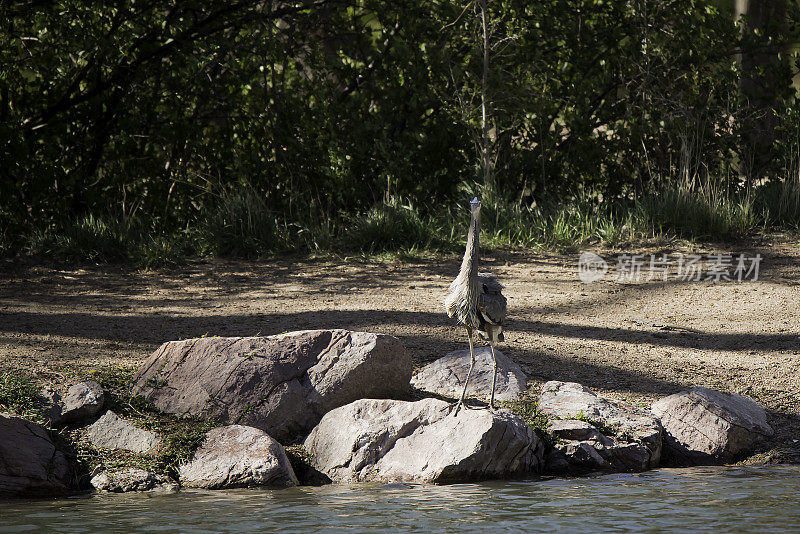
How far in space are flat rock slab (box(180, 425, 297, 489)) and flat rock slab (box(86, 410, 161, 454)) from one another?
336 mm

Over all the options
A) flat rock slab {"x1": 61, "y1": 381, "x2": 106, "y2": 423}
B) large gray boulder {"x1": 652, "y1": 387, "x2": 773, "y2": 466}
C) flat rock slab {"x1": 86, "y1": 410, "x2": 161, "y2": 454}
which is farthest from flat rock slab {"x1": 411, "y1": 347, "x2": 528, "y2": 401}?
flat rock slab {"x1": 61, "y1": 381, "x2": 106, "y2": 423}

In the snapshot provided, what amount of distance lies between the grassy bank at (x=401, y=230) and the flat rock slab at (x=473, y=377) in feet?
11.0

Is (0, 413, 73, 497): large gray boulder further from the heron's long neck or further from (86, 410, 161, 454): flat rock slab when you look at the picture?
the heron's long neck

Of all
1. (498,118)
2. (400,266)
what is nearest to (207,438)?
(400,266)

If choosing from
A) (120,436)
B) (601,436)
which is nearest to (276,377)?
(120,436)

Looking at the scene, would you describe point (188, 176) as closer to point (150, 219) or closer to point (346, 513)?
point (150, 219)

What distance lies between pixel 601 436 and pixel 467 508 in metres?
1.38

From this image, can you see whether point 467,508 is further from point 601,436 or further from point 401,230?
point 401,230

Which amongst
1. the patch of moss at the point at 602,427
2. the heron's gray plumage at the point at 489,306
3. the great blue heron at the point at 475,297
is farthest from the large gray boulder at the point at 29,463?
the patch of moss at the point at 602,427

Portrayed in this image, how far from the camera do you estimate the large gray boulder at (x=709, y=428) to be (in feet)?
18.4

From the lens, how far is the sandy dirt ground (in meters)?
6.57

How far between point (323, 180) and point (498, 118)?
7.48 feet

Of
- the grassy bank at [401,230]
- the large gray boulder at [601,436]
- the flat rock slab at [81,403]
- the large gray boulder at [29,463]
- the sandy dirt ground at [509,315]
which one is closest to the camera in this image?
the large gray boulder at [29,463]

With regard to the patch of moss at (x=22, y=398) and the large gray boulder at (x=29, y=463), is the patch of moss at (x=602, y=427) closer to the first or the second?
the large gray boulder at (x=29, y=463)
